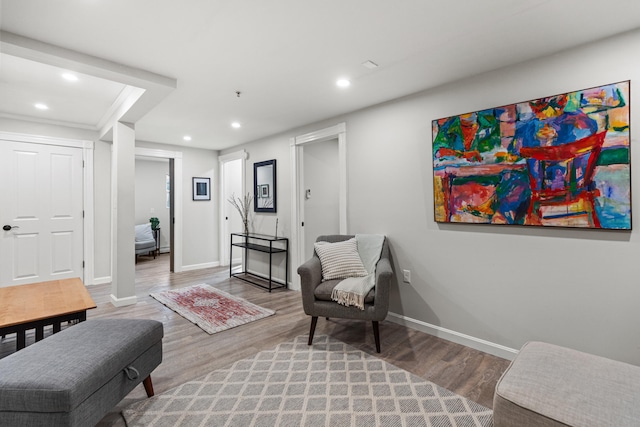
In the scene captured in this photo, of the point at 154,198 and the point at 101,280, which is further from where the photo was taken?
the point at 154,198

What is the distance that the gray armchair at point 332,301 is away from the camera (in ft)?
7.94

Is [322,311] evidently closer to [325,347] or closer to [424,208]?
[325,347]

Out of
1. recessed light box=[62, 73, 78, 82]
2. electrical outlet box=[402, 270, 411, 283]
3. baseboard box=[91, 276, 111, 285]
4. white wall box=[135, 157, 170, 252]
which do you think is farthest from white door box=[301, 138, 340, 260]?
white wall box=[135, 157, 170, 252]

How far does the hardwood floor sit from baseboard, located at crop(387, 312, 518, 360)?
50 mm

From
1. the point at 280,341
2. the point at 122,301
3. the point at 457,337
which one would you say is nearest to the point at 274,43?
the point at 280,341

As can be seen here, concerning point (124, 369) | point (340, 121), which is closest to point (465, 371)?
point (124, 369)

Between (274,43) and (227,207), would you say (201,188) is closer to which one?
(227,207)

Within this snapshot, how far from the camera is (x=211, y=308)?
3537 millimetres

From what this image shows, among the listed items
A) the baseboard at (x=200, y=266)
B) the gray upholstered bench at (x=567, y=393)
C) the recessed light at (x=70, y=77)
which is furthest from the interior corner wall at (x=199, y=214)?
the gray upholstered bench at (x=567, y=393)

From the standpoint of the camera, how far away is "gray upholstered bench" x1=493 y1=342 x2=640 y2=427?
1.13m

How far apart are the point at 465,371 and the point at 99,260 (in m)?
4.98

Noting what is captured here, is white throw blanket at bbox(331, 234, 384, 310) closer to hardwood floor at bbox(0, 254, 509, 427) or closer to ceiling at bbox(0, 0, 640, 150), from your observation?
hardwood floor at bbox(0, 254, 509, 427)

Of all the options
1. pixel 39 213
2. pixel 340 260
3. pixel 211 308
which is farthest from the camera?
pixel 39 213

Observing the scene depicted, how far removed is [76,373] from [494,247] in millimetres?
2738
